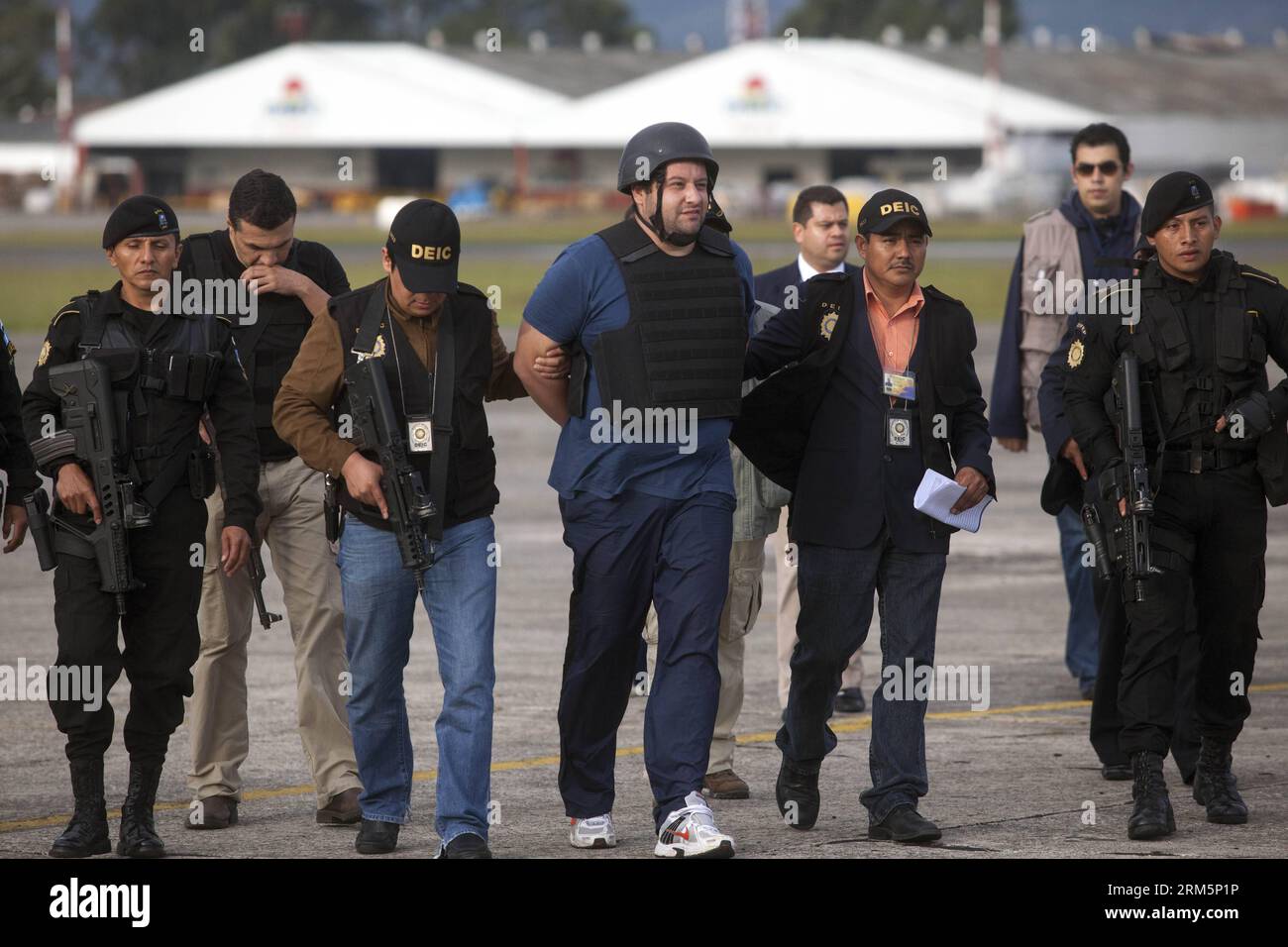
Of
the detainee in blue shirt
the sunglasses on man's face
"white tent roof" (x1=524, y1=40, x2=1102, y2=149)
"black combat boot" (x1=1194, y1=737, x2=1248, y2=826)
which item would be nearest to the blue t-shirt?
the detainee in blue shirt

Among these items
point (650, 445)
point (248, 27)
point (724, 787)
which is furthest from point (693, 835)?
point (248, 27)

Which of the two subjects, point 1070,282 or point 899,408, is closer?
point 899,408

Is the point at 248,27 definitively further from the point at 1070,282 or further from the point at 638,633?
the point at 638,633

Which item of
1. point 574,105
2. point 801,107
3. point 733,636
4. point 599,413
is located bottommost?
point 733,636

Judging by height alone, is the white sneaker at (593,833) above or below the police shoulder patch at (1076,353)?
below

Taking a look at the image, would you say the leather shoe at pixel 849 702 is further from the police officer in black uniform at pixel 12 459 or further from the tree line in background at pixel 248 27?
the tree line in background at pixel 248 27

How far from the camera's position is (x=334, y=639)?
7270 mm

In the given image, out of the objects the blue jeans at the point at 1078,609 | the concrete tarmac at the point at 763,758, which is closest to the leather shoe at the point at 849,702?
the concrete tarmac at the point at 763,758

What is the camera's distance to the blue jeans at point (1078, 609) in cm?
916

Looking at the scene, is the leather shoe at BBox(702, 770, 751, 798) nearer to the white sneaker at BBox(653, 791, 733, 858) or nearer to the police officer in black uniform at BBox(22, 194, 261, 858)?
the white sneaker at BBox(653, 791, 733, 858)

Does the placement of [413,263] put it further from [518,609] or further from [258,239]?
[518,609]

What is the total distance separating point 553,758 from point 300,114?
86074 millimetres

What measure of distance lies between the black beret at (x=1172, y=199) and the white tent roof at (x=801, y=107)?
262 ft

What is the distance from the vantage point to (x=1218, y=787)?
7.01m
